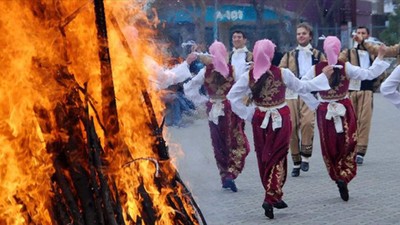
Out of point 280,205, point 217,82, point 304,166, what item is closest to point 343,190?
point 280,205

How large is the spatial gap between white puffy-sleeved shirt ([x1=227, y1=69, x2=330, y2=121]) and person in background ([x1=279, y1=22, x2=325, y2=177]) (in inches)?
92.5

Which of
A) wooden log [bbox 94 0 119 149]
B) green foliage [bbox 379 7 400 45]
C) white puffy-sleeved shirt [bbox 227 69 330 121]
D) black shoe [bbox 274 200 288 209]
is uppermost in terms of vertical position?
wooden log [bbox 94 0 119 149]

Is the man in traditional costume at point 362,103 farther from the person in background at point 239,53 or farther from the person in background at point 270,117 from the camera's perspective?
the person in background at point 270,117

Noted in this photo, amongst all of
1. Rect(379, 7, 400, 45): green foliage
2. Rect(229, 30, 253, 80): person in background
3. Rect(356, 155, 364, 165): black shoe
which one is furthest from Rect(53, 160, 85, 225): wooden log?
Rect(379, 7, 400, 45): green foliage

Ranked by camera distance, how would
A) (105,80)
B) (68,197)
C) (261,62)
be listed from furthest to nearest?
(261,62)
(105,80)
(68,197)

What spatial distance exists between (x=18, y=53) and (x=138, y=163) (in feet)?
2.71

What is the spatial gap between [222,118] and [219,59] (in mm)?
690

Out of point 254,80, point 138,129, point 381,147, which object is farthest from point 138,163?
point 381,147

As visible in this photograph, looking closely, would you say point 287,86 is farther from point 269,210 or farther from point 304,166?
point 304,166

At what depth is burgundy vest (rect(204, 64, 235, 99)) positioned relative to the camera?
395 inches

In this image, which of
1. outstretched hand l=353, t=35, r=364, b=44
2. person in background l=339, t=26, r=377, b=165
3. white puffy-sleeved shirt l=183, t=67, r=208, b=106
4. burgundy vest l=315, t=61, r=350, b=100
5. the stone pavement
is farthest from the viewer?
person in background l=339, t=26, r=377, b=165

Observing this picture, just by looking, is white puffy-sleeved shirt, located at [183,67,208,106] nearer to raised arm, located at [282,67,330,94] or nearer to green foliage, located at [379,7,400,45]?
raised arm, located at [282,67,330,94]

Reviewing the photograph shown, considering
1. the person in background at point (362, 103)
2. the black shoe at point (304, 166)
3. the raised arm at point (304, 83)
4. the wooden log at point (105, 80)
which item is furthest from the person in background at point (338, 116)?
the wooden log at point (105, 80)

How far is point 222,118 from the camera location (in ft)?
33.5
